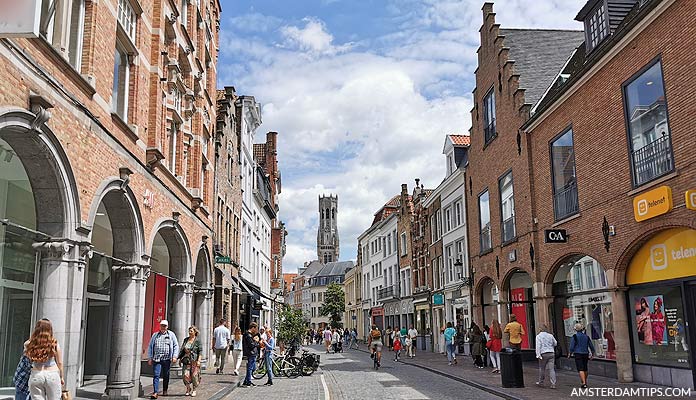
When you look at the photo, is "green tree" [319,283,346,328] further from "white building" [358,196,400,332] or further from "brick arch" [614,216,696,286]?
"brick arch" [614,216,696,286]

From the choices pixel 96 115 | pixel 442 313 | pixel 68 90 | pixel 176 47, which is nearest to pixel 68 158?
pixel 68 90

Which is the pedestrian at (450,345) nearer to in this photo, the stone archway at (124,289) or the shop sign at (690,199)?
the shop sign at (690,199)

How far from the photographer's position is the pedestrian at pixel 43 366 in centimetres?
671

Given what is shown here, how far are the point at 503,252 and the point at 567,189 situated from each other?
560 centimetres

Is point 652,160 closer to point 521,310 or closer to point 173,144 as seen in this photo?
point 521,310

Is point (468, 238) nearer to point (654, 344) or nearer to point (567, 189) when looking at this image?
point (567, 189)

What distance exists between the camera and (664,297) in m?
13.1

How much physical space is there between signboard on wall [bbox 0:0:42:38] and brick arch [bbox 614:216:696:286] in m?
11.4

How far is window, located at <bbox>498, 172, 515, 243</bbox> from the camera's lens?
71.8 ft

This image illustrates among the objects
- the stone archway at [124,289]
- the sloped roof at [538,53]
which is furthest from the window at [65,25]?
the sloped roof at [538,53]

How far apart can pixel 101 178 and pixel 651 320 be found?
11994mm

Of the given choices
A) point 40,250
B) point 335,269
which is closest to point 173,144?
point 40,250

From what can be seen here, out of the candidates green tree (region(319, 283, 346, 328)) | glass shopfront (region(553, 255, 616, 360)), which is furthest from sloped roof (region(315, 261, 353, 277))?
glass shopfront (region(553, 255, 616, 360))

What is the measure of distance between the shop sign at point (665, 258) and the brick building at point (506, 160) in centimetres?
526
